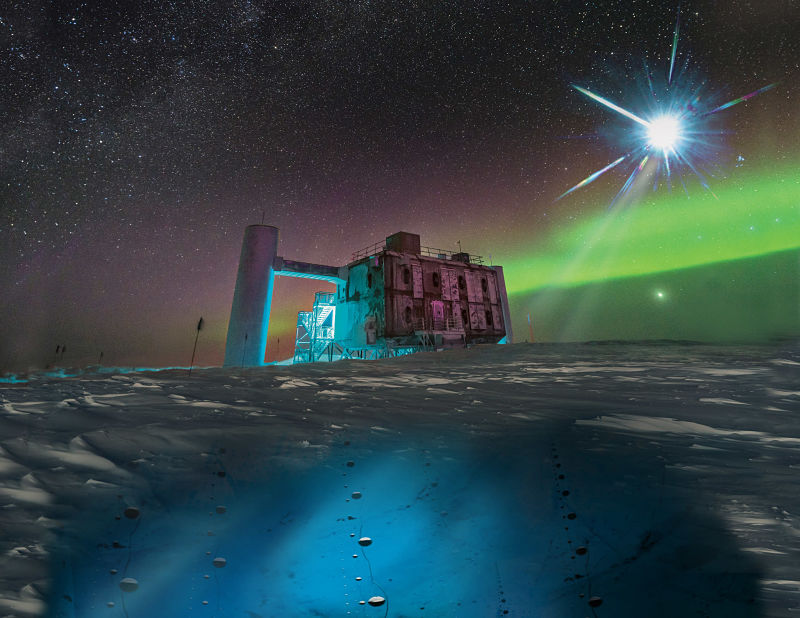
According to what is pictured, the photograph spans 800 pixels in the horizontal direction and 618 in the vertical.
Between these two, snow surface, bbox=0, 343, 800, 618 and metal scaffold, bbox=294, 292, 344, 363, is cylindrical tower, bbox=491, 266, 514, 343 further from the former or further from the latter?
snow surface, bbox=0, 343, 800, 618

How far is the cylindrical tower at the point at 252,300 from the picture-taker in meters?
26.7

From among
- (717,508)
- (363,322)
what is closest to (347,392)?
(717,508)

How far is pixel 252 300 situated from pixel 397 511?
89.8 ft

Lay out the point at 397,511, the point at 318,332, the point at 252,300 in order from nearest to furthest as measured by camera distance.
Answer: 1. the point at 397,511
2. the point at 252,300
3. the point at 318,332

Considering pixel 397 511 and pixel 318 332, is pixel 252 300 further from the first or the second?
pixel 397 511

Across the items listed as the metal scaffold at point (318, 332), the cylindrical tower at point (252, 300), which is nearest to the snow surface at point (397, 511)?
the cylindrical tower at point (252, 300)

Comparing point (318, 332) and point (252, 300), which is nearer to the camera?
point (252, 300)

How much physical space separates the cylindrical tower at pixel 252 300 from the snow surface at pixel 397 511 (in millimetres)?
22840

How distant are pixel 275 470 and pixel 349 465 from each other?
65 cm

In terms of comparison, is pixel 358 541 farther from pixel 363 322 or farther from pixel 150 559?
pixel 363 322

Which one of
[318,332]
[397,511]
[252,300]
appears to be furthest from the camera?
[318,332]

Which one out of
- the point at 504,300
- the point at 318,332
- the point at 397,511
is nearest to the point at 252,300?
the point at 318,332

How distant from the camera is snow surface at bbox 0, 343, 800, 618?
6.15 feet

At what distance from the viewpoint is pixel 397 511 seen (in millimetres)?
2689
